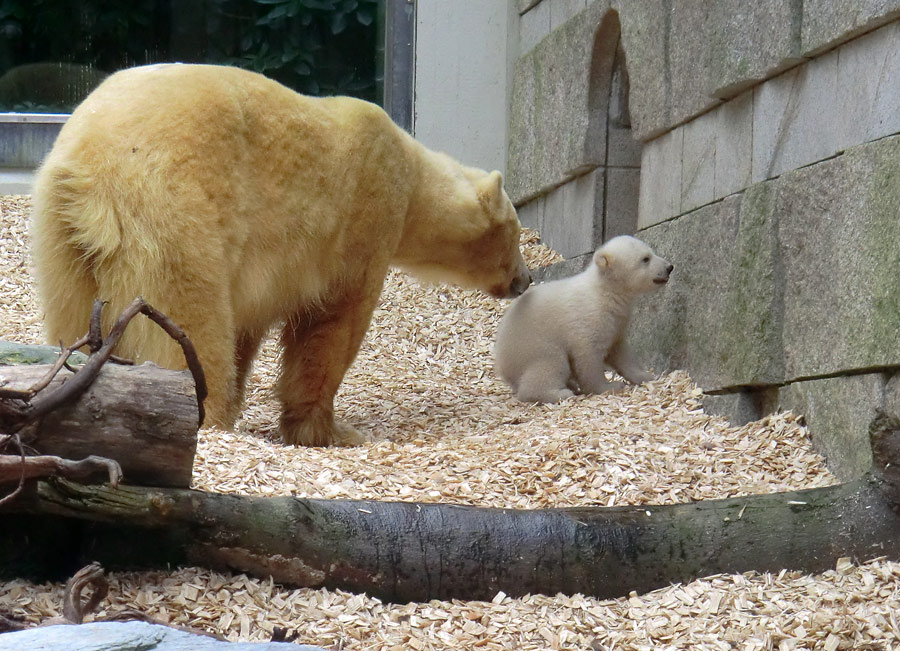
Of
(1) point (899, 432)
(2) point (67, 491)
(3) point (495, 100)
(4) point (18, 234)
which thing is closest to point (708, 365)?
(1) point (899, 432)

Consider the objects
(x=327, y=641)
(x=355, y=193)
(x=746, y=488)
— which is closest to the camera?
(x=327, y=641)

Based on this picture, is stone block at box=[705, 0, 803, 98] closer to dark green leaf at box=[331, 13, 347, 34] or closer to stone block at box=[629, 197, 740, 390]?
stone block at box=[629, 197, 740, 390]

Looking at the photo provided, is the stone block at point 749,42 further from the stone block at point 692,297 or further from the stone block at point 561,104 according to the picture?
the stone block at point 561,104

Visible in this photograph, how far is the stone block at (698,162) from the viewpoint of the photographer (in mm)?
4969

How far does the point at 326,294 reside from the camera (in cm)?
488

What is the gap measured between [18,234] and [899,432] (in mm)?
6226

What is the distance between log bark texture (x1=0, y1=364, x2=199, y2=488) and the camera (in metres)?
2.43

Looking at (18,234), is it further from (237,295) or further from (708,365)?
(708,365)

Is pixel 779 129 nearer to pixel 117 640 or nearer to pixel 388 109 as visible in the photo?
pixel 117 640

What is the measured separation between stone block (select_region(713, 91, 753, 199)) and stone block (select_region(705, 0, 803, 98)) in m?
0.07

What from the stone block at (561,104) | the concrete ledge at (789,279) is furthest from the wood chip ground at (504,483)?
the stone block at (561,104)

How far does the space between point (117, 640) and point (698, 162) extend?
3935mm

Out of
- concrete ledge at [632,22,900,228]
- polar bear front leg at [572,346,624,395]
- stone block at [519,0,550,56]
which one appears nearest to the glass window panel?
stone block at [519,0,550,56]

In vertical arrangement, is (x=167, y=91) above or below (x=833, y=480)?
above
